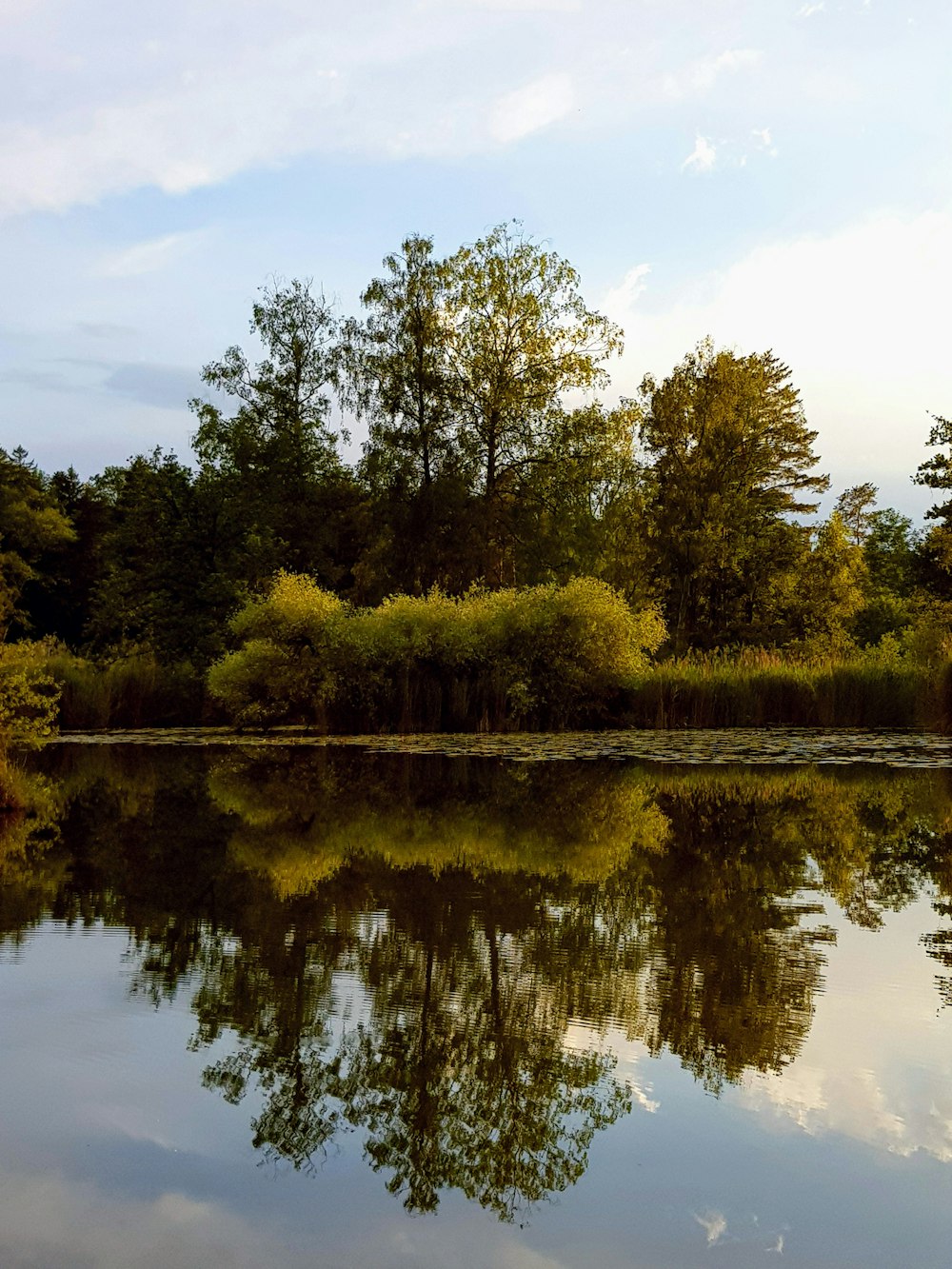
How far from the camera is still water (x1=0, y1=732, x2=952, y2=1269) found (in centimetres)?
291

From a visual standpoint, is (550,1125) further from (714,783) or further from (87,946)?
(714,783)

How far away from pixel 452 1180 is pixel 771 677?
65.2 feet

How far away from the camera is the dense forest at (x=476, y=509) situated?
25.6 meters

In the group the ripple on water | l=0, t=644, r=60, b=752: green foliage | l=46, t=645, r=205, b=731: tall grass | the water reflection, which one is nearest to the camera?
the water reflection

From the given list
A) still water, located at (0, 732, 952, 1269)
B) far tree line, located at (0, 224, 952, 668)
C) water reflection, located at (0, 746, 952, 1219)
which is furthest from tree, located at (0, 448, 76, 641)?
still water, located at (0, 732, 952, 1269)

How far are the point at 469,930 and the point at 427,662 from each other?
15.1 m

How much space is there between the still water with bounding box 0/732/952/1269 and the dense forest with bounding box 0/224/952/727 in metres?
13.8

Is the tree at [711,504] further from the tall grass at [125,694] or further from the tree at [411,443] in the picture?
the tall grass at [125,694]

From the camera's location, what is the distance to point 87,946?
5.64 meters

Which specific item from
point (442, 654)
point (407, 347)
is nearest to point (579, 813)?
point (442, 654)

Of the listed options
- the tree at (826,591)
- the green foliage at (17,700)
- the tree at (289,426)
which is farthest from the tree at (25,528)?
the green foliage at (17,700)

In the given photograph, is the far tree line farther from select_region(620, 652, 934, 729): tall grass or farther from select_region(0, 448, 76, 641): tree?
select_region(620, 652, 934, 729): tall grass

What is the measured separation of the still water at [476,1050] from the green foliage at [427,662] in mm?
11471

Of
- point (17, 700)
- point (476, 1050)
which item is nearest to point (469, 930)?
point (476, 1050)
